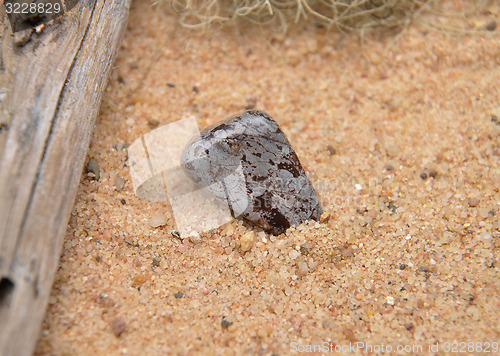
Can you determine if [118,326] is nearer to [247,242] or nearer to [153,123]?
[247,242]

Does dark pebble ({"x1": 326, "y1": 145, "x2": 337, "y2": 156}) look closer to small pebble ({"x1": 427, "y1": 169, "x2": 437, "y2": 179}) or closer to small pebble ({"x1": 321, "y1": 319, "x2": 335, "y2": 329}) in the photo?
small pebble ({"x1": 427, "y1": 169, "x2": 437, "y2": 179})

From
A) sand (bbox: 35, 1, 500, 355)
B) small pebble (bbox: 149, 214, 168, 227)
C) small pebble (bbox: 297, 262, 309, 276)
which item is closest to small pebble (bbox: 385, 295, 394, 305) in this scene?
sand (bbox: 35, 1, 500, 355)

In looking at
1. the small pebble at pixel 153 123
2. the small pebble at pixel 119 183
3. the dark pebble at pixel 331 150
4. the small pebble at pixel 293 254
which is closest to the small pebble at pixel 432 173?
the dark pebble at pixel 331 150

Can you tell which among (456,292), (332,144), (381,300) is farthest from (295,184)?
(456,292)

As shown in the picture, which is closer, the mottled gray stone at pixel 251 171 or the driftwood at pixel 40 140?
the driftwood at pixel 40 140

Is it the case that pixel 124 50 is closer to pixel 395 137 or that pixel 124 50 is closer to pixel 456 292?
pixel 395 137

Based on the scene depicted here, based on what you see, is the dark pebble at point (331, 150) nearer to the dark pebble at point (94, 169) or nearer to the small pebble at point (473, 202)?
the small pebble at point (473, 202)
